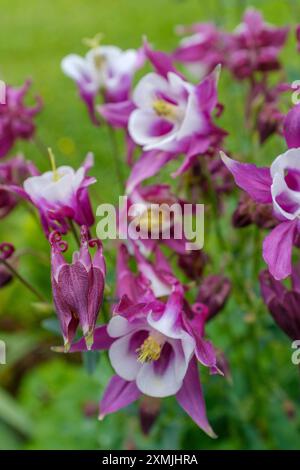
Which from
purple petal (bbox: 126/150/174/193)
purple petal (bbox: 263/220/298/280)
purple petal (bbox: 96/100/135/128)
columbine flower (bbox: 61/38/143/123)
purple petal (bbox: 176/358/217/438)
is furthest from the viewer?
columbine flower (bbox: 61/38/143/123)

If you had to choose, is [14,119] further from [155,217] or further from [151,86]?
[155,217]

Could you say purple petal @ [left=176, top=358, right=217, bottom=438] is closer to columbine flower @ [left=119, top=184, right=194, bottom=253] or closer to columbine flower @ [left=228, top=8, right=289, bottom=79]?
columbine flower @ [left=119, top=184, right=194, bottom=253]

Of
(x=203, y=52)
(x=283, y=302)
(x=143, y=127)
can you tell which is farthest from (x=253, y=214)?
(x=203, y=52)

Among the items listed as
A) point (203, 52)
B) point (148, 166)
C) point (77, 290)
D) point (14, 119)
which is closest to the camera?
point (77, 290)

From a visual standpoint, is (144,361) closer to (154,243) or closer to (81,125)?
(154,243)

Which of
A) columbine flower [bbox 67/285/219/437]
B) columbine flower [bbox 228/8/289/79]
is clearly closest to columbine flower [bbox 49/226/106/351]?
columbine flower [bbox 67/285/219/437]

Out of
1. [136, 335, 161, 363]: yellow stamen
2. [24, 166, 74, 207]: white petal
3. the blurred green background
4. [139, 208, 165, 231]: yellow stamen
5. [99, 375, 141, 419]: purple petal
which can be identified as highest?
[24, 166, 74, 207]: white petal

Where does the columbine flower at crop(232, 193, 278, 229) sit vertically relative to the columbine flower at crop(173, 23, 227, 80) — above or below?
below
